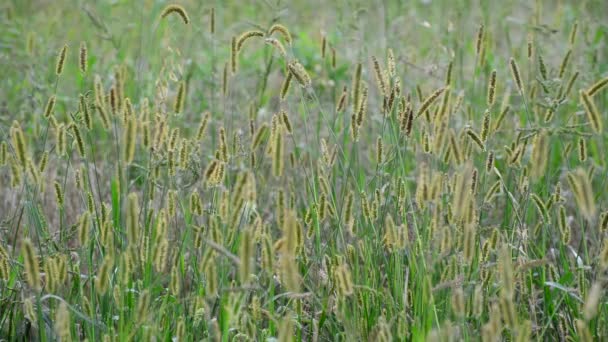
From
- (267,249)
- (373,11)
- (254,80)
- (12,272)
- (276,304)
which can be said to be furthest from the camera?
(373,11)

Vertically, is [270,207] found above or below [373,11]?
below

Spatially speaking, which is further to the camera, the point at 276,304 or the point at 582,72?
the point at 582,72

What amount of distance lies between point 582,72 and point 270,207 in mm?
1433

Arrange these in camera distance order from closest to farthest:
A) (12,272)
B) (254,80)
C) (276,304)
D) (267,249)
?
(267,249) → (12,272) → (276,304) → (254,80)

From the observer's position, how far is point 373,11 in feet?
18.1

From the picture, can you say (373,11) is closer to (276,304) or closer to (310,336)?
(276,304)

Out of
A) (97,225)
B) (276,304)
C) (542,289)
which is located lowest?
(276,304)

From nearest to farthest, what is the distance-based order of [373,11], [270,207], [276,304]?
[276,304]
[270,207]
[373,11]

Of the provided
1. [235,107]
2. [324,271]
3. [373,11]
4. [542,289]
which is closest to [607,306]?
[542,289]

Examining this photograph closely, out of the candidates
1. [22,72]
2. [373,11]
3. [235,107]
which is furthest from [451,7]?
[22,72]

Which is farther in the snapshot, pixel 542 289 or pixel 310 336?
pixel 542 289

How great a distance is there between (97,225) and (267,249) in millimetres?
606

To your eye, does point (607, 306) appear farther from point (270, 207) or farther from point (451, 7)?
point (451, 7)

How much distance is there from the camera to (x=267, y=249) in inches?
66.2
